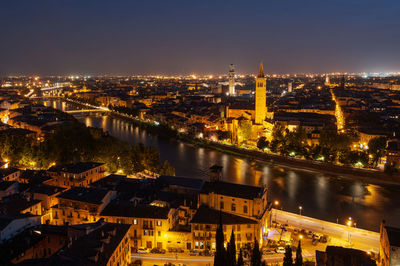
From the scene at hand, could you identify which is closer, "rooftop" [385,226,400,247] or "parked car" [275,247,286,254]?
A: "rooftop" [385,226,400,247]

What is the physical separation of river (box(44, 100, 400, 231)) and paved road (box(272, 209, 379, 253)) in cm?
99

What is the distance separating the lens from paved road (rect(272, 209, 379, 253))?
19.8 ft

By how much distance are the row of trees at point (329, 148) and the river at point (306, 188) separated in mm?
778

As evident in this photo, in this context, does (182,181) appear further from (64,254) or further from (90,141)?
(90,141)

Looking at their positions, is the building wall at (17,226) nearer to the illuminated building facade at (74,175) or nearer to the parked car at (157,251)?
the parked car at (157,251)

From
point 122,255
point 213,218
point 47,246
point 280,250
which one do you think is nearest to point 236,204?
point 213,218

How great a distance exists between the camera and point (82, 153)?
11008 mm

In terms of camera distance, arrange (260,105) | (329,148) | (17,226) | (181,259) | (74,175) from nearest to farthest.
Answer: (17,226)
(181,259)
(74,175)
(329,148)
(260,105)

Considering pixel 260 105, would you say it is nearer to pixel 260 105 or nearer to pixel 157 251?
pixel 260 105

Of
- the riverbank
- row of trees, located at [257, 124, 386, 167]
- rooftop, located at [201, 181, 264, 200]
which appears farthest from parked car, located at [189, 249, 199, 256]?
row of trees, located at [257, 124, 386, 167]

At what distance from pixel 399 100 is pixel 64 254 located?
25.8 metres

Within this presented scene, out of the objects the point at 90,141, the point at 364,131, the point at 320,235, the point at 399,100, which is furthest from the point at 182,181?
the point at 399,100

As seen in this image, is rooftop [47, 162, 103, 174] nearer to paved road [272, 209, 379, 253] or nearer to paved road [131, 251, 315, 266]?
paved road [131, 251, 315, 266]

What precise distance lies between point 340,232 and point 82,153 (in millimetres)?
7742
